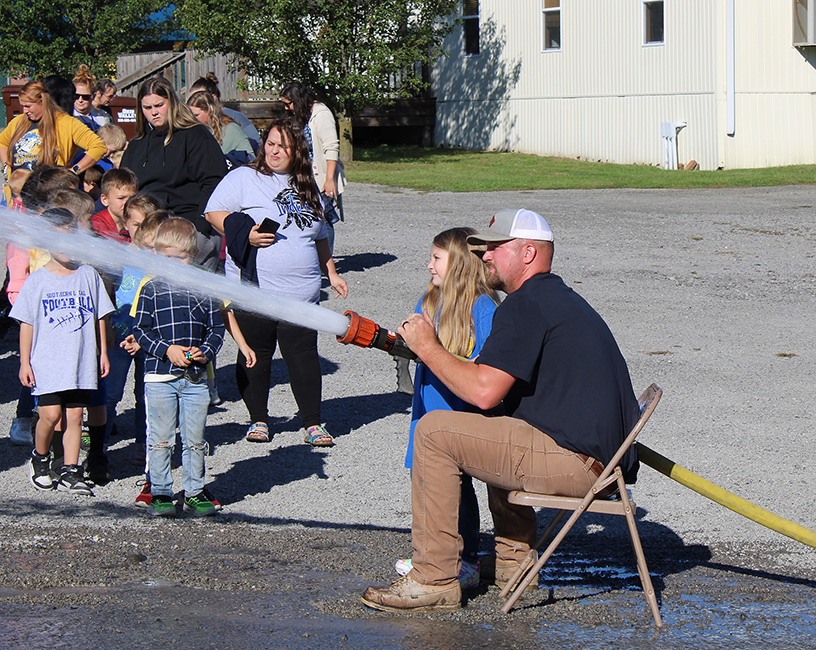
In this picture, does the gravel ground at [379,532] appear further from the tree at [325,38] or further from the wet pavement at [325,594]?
the tree at [325,38]

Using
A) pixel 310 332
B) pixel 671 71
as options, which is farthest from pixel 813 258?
pixel 671 71

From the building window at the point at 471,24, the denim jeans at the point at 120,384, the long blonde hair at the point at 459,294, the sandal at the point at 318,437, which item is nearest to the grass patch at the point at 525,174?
the building window at the point at 471,24

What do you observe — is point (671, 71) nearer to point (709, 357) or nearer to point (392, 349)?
point (709, 357)

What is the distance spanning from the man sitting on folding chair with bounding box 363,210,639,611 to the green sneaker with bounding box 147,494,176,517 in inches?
62.4

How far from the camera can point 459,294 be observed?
4.77 m

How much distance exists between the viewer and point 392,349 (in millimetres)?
4586

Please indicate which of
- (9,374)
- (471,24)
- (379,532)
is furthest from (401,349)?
(471,24)

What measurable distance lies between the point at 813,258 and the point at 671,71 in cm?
1288

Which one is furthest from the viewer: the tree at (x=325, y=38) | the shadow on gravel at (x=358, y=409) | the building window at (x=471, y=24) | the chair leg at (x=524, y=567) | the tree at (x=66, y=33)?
the tree at (x=66, y=33)

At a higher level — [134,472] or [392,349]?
[392,349]

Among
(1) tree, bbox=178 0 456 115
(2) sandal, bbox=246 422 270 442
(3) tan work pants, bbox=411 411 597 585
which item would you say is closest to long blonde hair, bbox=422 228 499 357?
(3) tan work pants, bbox=411 411 597 585

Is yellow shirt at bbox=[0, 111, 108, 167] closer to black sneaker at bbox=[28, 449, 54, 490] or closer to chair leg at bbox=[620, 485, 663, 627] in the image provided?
black sneaker at bbox=[28, 449, 54, 490]

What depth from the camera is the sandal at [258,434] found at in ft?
22.8

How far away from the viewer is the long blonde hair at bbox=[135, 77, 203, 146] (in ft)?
→ 23.4
